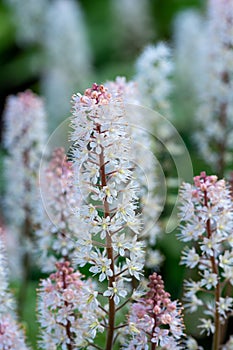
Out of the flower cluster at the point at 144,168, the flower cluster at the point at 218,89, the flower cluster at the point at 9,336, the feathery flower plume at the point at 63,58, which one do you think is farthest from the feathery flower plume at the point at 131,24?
the flower cluster at the point at 9,336

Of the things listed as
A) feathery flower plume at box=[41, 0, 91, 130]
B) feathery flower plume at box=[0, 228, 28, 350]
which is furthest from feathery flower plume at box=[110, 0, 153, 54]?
feathery flower plume at box=[0, 228, 28, 350]

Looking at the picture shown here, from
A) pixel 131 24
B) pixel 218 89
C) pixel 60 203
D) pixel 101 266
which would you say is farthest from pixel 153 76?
pixel 131 24

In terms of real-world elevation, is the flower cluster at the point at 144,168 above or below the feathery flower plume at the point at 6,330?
above

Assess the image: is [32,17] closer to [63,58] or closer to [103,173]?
[63,58]

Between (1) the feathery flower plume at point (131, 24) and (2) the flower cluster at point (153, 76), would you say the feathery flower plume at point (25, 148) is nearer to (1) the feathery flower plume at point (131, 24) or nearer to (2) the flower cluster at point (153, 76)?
(2) the flower cluster at point (153, 76)

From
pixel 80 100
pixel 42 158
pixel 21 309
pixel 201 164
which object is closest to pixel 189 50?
pixel 201 164

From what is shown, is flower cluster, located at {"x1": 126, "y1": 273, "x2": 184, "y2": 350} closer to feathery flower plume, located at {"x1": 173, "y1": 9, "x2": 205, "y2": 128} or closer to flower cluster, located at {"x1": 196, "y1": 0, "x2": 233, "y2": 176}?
flower cluster, located at {"x1": 196, "y1": 0, "x2": 233, "y2": 176}

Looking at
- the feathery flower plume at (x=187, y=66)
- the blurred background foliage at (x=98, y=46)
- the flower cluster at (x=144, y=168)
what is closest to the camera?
the flower cluster at (x=144, y=168)
